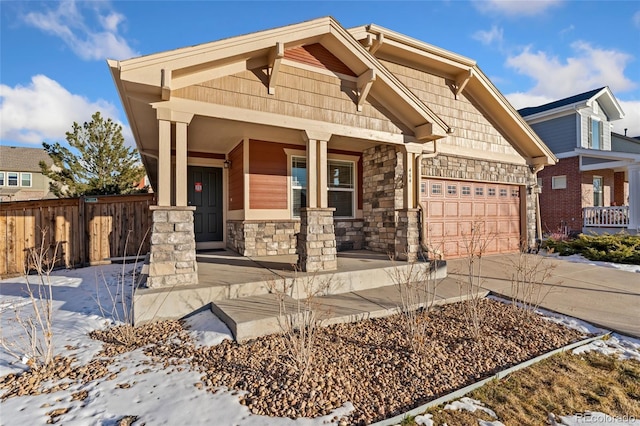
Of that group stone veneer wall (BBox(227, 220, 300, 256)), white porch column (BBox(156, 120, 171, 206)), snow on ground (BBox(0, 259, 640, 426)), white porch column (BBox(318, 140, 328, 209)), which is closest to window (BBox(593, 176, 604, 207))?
snow on ground (BBox(0, 259, 640, 426))

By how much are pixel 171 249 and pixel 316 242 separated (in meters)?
2.35

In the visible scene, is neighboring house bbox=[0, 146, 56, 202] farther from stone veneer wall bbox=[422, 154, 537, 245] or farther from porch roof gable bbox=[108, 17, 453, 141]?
stone veneer wall bbox=[422, 154, 537, 245]

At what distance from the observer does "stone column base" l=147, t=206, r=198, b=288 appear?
4406 millimetres

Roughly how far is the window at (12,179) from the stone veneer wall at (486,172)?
109ft

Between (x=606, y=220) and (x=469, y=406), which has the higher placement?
(x=606, y=220)

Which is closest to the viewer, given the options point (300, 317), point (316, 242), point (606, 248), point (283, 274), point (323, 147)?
point (300, 317)

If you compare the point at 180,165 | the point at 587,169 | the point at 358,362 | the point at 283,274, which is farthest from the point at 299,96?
the point at 587,169

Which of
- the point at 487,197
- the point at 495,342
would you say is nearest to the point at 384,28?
the point at 487,197

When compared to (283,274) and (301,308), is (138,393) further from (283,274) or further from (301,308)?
(283,274)

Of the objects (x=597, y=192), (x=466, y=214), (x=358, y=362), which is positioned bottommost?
(x=358, y=362)

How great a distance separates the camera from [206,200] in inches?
352

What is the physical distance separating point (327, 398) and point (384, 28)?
336 inches

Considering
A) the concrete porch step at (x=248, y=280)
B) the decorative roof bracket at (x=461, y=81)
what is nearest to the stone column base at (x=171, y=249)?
the concrete porch step at (x=248, y=280)

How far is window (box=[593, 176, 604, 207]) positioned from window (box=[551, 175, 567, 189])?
1453 mm
